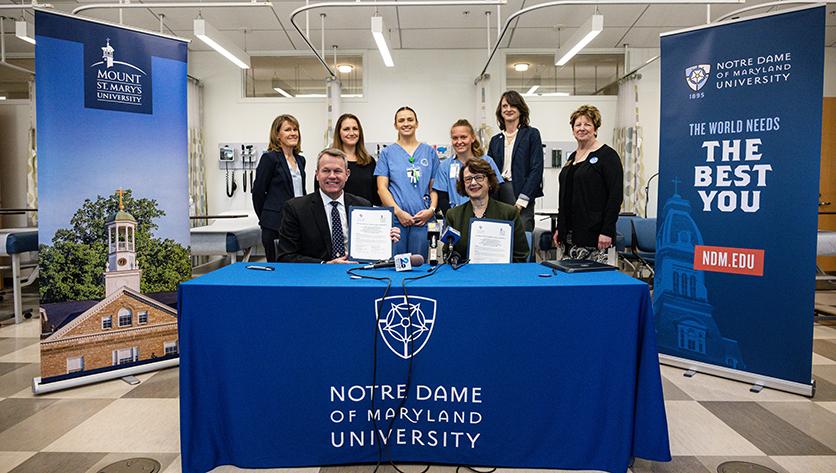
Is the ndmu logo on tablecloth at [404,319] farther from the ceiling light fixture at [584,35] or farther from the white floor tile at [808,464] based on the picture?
the ceiling light fixture at [584,35]

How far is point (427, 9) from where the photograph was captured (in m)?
5.99

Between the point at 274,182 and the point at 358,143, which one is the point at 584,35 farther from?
the point at 274,182

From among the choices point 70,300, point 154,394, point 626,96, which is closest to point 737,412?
point 154,394

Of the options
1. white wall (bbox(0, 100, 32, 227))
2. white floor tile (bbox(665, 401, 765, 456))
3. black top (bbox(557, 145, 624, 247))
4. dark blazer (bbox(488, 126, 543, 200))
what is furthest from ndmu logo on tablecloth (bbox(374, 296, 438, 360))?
white wall (bbox(0, 100, 32, 227))

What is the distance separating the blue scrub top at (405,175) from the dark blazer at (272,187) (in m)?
0.75

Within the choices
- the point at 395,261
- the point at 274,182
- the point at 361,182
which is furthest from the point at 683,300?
the point at 274,182

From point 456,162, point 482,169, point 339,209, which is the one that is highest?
point 456,162

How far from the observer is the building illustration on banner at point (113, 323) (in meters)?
2.87

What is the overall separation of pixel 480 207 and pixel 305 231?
1015 mm

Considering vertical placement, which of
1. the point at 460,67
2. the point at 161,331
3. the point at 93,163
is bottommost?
the point at 161,331

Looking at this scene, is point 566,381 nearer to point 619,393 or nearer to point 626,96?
point 619,393

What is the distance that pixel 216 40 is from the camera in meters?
5.28

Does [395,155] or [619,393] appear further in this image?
[395,155]

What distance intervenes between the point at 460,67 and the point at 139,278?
237 inches
